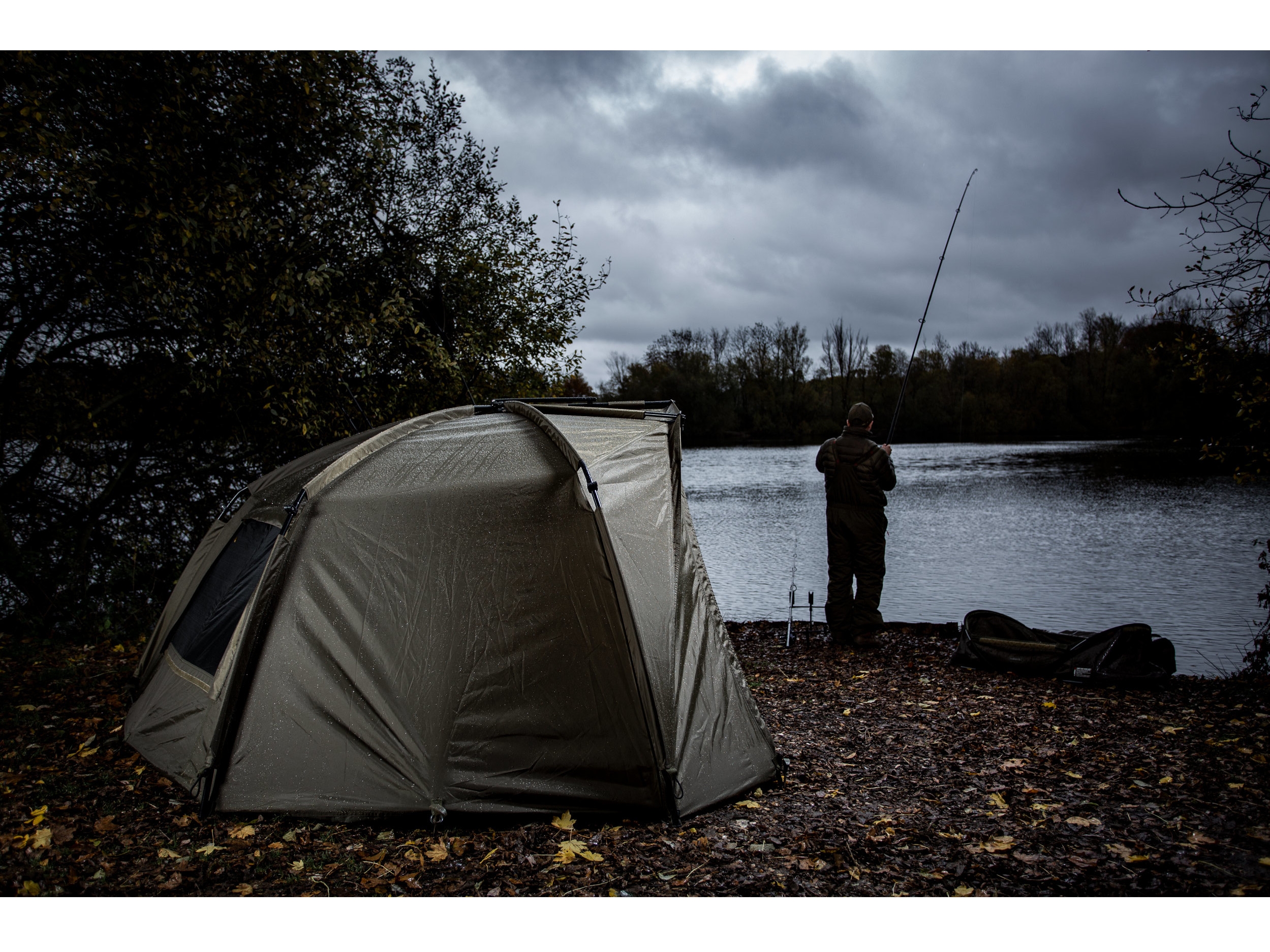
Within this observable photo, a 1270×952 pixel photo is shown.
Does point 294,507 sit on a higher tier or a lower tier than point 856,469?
lower

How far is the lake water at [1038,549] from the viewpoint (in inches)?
408

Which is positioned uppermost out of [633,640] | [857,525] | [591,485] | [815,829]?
[591,485]

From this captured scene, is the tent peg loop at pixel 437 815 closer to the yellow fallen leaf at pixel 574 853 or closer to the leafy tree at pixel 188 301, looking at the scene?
the yellow fallen leaf at pixel 574 853

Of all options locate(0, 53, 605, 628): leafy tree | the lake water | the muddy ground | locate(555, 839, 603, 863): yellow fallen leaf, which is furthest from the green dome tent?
the lake water

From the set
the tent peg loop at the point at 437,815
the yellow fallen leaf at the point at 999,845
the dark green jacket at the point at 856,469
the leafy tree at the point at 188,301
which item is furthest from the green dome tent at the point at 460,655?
the dark green jacket at the point at 856,469

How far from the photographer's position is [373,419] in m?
7.82

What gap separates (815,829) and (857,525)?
4.35 meters

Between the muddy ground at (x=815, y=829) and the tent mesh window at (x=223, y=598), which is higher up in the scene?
the tent mesh window at (x=223, y=598)

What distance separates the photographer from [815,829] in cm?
352

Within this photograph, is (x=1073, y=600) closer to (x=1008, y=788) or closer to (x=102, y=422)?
(x=1008, y=788)

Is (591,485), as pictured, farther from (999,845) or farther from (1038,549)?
(1038,549)

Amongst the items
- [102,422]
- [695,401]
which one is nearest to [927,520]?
[102,422]

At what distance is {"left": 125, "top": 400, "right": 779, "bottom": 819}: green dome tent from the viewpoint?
3576 mm

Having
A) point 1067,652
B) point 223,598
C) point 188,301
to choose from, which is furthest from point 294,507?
point 1067,652
